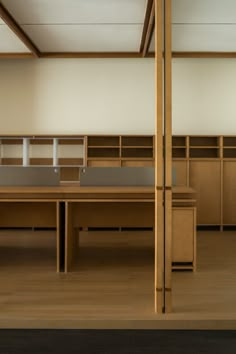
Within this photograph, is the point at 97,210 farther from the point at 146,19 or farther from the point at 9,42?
the point at 9,42

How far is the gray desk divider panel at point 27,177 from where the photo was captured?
4.64m

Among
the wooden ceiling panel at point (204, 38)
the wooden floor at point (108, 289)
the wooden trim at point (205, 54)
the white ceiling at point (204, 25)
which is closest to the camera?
the wooden floor at point (108, 289)

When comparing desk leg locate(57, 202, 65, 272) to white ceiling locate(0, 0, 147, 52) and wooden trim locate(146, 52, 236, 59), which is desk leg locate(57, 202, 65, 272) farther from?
wooden trim locate(146, 52, 236, 59)

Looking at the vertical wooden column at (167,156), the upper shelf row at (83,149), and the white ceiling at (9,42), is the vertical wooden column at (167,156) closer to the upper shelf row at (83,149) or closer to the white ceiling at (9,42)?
the white ceiling at (9,42)

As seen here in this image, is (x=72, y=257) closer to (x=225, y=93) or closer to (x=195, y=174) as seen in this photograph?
(x=195, y=174)

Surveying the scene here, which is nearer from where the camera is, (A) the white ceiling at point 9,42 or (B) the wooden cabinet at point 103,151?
(A) the white ceiling at point 9,42

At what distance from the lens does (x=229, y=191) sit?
726 cm

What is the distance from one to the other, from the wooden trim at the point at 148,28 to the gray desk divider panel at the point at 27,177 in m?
2.54

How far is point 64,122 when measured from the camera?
7742mm

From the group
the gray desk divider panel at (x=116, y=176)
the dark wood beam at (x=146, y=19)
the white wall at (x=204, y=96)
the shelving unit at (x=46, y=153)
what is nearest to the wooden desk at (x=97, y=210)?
the gray desk divider panel at (x=116, y=176)

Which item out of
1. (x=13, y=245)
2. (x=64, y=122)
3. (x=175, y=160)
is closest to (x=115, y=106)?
(x=64, y=122)

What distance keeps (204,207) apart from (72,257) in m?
3.57

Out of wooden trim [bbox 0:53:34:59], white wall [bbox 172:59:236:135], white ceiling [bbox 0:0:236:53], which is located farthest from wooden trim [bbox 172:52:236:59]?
wooden trim [bbox 0:53:34:59]

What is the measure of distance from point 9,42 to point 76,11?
6.00 feet
